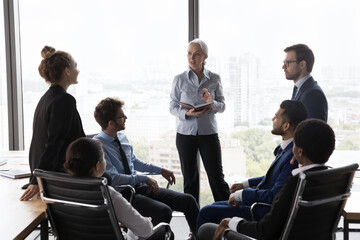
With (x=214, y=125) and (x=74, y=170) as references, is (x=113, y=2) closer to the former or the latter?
(x=214, y=125)

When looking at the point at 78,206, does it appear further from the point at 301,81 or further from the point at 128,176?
the point at 301,81

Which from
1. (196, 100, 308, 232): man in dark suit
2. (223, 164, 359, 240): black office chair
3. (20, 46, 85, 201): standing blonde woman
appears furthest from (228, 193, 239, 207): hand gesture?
(20, 46, 85, 201): standing blonde woman

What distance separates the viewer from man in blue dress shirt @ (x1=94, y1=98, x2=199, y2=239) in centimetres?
304

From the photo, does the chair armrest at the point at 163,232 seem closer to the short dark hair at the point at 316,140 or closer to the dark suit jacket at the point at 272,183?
the dark suit jacket at the point at 272,183

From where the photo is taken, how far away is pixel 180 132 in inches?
166

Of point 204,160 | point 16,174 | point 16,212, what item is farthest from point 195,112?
point 16,212

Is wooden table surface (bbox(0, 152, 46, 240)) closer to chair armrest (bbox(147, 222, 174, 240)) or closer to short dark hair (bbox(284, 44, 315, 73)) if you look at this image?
chair armrest (bbox(147, 222, 174, 240))

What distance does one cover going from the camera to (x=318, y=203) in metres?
2.19

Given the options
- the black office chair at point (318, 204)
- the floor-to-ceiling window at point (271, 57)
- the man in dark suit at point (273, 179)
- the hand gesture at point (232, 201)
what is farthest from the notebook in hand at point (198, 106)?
the black office chair at point (318, 204)

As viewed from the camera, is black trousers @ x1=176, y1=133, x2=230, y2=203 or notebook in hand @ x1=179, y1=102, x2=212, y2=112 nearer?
notebook in hand @ x1=179, y1=102, x2=212, y2=112

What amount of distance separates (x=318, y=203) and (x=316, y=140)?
32 centimetres

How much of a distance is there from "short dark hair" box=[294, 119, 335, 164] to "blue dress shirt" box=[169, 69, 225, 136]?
71.0 inches

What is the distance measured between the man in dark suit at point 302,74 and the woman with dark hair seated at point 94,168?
164 centimetres

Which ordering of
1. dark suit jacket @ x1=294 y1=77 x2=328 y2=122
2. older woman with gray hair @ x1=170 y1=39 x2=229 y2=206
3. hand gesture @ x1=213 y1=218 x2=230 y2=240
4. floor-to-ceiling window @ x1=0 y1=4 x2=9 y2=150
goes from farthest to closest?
floor-to-ceiling window @ x1=0 y1=4 x2=9 y2=150
older woman with gray hair @ x1=170 y1=39 x2=229 y2=206
dark suit jacket @ x1=294 y1=77 x2=328 y2=122
hand gesture @ x1=213 y1=218 x2=230 y2=240
